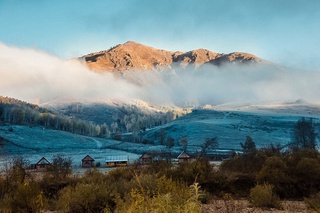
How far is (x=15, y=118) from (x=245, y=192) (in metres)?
162

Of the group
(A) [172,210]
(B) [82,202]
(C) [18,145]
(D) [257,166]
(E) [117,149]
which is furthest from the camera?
(E) [117,149]

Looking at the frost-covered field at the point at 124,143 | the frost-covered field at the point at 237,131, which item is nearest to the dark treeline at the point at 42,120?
the frost-covered field at the point at 124,143

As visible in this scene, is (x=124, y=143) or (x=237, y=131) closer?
(x=124, y=143)

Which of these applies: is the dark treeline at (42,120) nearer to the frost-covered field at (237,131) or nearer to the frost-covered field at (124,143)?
the frost-covered field at (124,143)

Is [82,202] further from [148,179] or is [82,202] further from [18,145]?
[18,145]

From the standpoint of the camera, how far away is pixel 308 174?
23.3 meters

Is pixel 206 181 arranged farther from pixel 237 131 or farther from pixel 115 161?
pixel 237 131

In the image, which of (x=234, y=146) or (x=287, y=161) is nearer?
(x=287, y=161)

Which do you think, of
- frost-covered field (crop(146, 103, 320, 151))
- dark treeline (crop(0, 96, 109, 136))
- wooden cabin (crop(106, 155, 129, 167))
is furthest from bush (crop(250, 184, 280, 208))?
dark treeline (crop(0, 96, 109, 136))

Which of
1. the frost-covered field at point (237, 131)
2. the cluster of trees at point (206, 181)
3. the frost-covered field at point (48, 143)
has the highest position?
the cluster of trees at point (206, 181)

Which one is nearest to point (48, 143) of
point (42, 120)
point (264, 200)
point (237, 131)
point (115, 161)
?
point (115, 161)

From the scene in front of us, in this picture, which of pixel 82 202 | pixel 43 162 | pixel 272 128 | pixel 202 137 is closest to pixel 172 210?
pixel 82 202

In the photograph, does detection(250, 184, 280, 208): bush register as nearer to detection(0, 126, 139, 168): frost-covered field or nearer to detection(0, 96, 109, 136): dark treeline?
detection(0, 126, 139, 168): frost-covered field

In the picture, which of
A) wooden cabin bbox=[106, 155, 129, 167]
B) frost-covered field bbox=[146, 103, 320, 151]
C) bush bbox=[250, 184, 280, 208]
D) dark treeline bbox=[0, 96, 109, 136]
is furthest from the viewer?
dark treeline bbox=[0, 96, 109, 136]
